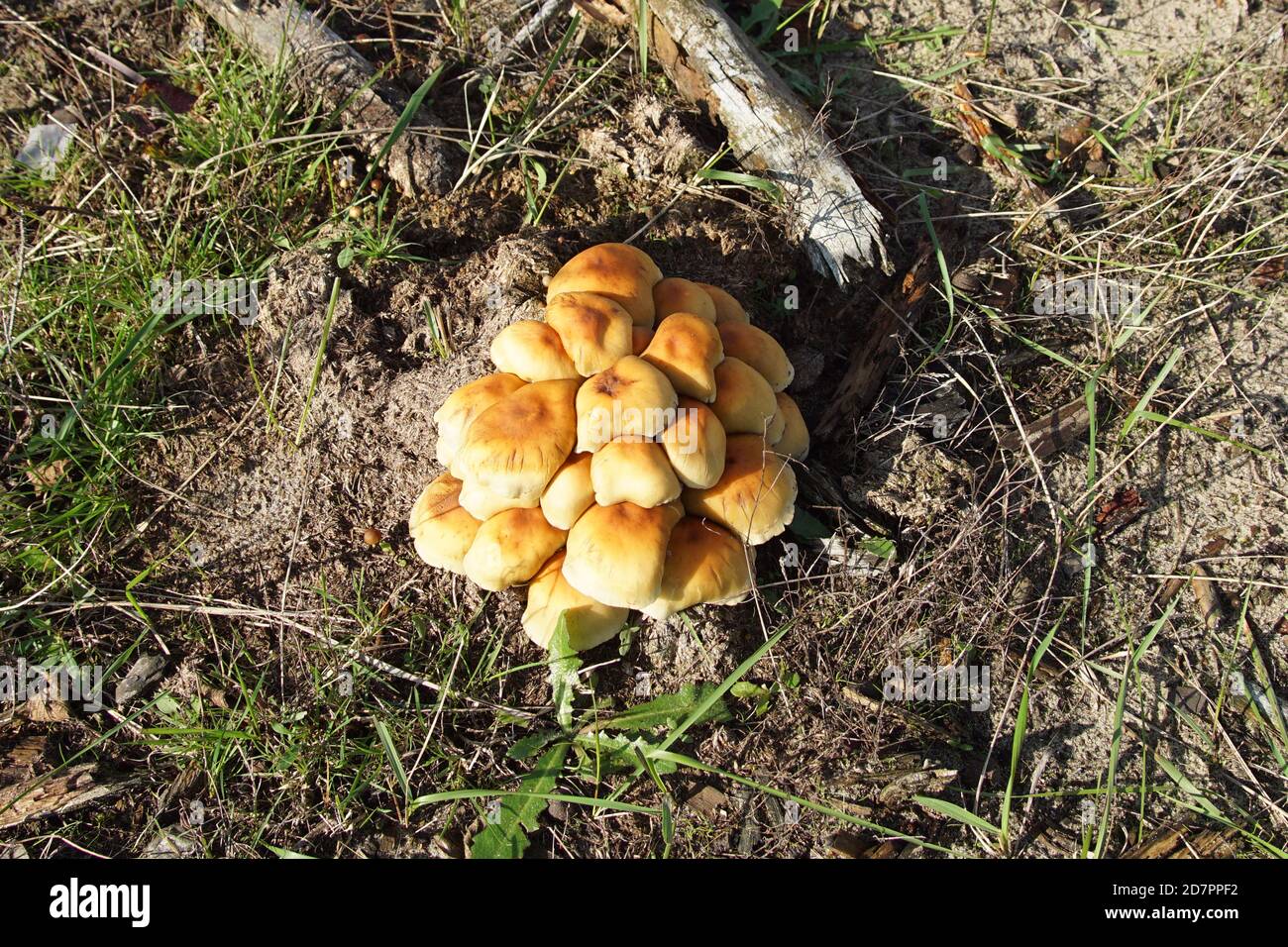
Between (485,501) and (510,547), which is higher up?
(485,501)

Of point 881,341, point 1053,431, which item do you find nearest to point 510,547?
point 881,341

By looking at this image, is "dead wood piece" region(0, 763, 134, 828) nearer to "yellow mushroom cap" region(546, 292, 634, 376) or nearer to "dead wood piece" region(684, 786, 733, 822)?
"dead wood piece" region(684, 786, 733, 822)

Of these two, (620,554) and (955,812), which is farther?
(955,812)

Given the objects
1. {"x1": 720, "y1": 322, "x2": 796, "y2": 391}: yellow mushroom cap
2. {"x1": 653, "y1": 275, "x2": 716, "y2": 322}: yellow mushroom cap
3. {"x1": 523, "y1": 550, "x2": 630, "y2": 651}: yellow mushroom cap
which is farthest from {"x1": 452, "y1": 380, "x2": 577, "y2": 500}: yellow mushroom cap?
{"x1": 720, "y1": 322, "x2": 796, "y2": 391}: yellow mushroom cap

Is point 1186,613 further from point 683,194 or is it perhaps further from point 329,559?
point 329,559

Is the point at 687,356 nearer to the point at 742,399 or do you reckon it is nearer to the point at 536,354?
the point at 742,399

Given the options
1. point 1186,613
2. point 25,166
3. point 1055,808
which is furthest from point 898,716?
point 25,166
